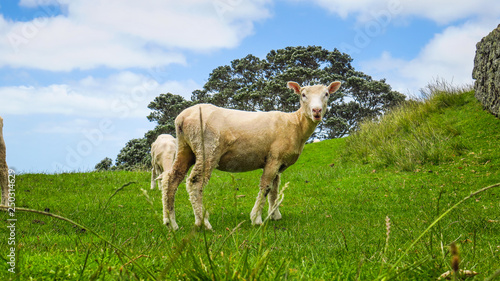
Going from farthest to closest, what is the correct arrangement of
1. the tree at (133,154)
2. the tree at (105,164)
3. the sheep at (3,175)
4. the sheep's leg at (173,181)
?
1. the tree at (105,164)
2. the tree at (133,154)
3. the sheep at (3,175)
4. the sheep's leg at (173,181)

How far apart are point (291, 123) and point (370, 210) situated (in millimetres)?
3117

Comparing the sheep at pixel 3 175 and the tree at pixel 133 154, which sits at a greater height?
the tree at pixel 133 154

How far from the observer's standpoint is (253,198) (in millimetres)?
10109

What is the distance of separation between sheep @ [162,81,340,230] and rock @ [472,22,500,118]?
1039 centimetres

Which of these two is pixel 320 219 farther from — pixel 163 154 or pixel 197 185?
pixel 163 154

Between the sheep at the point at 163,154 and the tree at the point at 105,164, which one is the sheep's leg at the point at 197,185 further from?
the tree at the point at 105,164

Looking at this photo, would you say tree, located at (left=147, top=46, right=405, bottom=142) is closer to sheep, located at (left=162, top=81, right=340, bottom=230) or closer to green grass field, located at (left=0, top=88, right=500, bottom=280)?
green grass field, located at (left=0, top=88, right=500, bottom=280)

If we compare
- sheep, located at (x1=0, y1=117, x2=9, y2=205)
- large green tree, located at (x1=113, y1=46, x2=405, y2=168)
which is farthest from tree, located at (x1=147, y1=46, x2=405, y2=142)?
sheep, located at (x1=0, y1=117, x2=9, y2=205)

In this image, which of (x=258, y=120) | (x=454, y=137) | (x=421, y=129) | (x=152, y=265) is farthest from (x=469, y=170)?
(x=152, y=265)

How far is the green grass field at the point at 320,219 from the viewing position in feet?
8.41

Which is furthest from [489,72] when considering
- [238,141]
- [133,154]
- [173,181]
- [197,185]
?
[133,154]

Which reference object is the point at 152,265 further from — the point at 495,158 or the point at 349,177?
the point at 495,158

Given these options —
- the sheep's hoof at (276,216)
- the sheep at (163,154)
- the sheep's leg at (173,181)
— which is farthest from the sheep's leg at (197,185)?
the sheep at (163,154)

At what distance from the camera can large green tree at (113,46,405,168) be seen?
3195 centimetres
